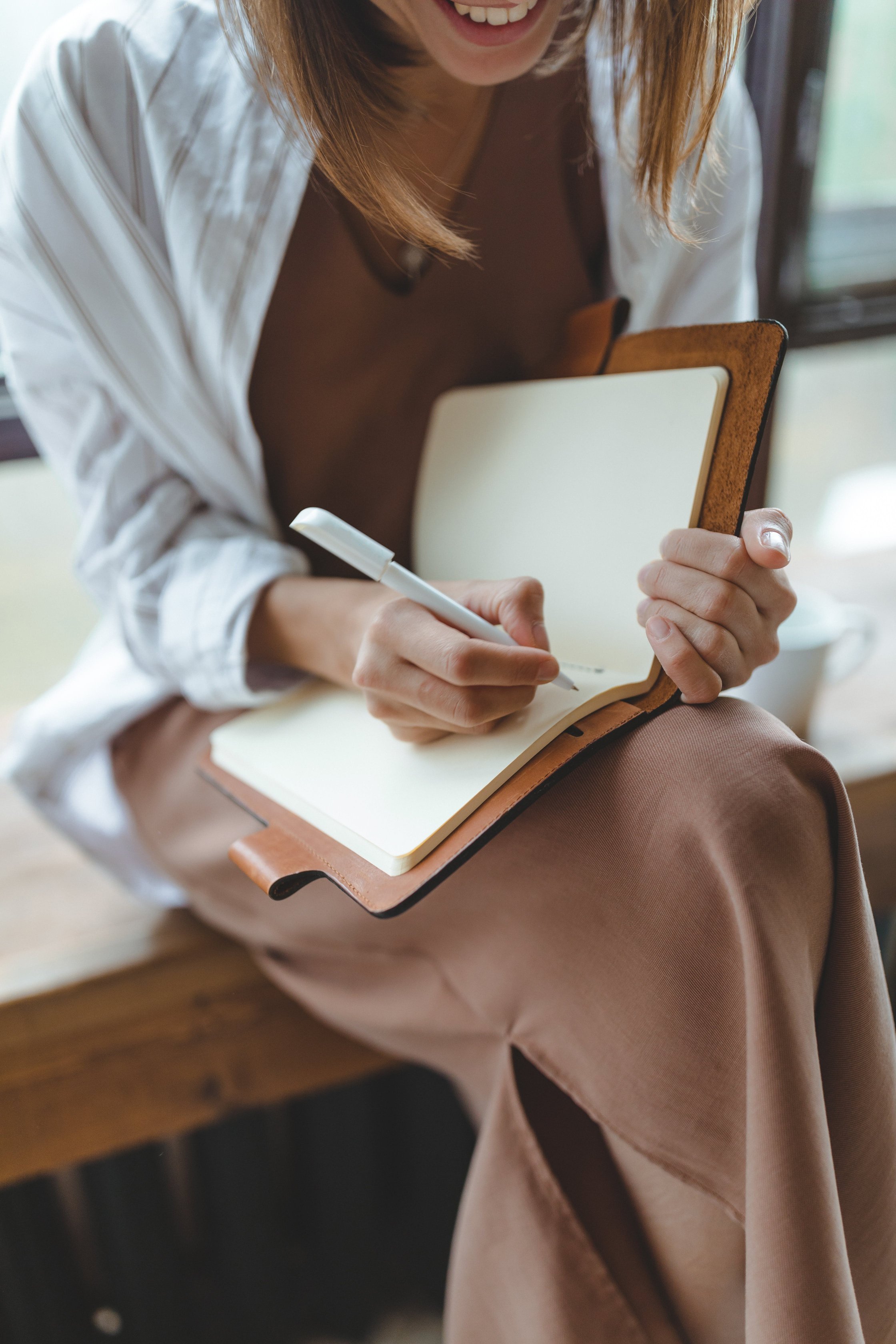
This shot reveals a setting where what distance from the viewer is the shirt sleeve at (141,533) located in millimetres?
482

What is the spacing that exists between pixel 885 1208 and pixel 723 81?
45 cm

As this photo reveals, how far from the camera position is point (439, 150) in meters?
0.48

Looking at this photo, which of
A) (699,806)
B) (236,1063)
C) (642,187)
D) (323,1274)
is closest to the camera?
(699,806)

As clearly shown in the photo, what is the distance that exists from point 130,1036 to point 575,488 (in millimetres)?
417

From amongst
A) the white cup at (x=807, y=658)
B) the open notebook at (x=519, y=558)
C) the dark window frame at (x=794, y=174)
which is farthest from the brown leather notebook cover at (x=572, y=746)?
the dark window frame at (x=794, y=174)

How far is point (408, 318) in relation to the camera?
512mm

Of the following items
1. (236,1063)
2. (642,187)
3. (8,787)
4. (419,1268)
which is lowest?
(419,1268)

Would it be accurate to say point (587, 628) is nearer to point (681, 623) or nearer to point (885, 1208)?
point (681, 623)

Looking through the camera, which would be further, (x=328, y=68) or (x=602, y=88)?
(x=602, y=88)

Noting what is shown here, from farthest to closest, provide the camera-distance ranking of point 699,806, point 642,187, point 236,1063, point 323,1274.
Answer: point 323,1274 → point 236,1063 → point 642,187 → point 699,806

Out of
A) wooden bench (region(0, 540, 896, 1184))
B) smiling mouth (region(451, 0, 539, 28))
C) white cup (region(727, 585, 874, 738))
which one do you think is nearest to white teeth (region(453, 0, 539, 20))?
smiling mouth (region(451, 0, 539, 28))

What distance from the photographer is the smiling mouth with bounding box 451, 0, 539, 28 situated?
381 mm

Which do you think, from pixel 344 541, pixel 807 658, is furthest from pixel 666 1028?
pixel 807 658

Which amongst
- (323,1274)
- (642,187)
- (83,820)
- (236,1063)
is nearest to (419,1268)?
(323,1274)
